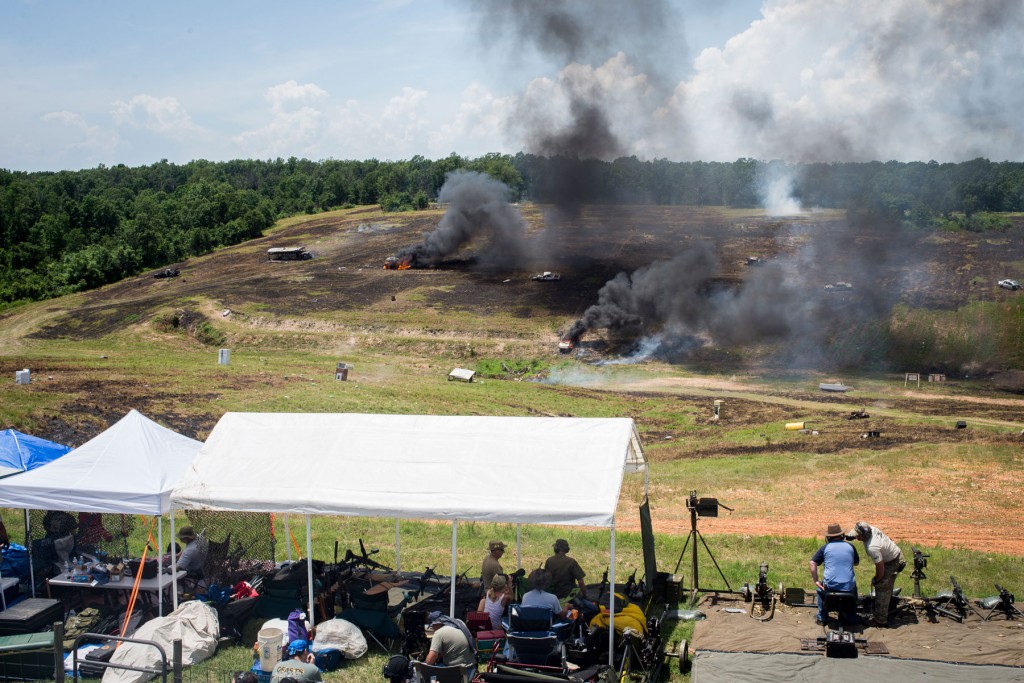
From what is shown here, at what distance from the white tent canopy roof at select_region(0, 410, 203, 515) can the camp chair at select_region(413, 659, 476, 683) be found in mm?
4854

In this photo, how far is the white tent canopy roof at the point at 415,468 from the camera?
1085cm

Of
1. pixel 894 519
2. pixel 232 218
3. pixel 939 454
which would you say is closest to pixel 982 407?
pixel 939 454

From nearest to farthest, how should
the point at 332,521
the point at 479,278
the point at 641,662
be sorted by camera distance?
the point at 641,662 < the point at 332,521 < the point at 479,278

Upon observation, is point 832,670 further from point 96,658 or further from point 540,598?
point 96,658

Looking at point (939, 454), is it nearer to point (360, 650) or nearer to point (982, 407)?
point (982, 407)

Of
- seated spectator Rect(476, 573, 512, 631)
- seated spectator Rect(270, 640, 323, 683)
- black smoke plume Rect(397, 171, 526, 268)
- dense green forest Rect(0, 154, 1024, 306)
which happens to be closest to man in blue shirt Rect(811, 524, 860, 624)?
seated spectator Rect(476, 573, 512, 631)

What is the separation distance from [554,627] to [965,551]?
1032cm

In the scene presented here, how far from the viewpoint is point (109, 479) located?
39.7 ft

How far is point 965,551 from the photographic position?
16250 mm

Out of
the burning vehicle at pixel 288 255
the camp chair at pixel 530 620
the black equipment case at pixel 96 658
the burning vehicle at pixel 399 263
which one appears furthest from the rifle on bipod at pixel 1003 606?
the burning vehicle at pixel 288 255

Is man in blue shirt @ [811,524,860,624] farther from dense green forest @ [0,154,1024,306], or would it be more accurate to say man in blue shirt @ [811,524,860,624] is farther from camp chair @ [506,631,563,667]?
dense green forest @ [0,154,1024,306]

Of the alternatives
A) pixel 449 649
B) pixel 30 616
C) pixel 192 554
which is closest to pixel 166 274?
pixel 192 554

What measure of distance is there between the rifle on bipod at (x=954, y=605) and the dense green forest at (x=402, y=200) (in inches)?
2669

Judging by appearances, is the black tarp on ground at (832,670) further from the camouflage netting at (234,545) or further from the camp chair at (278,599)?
the camouflage netting at (234,545)
